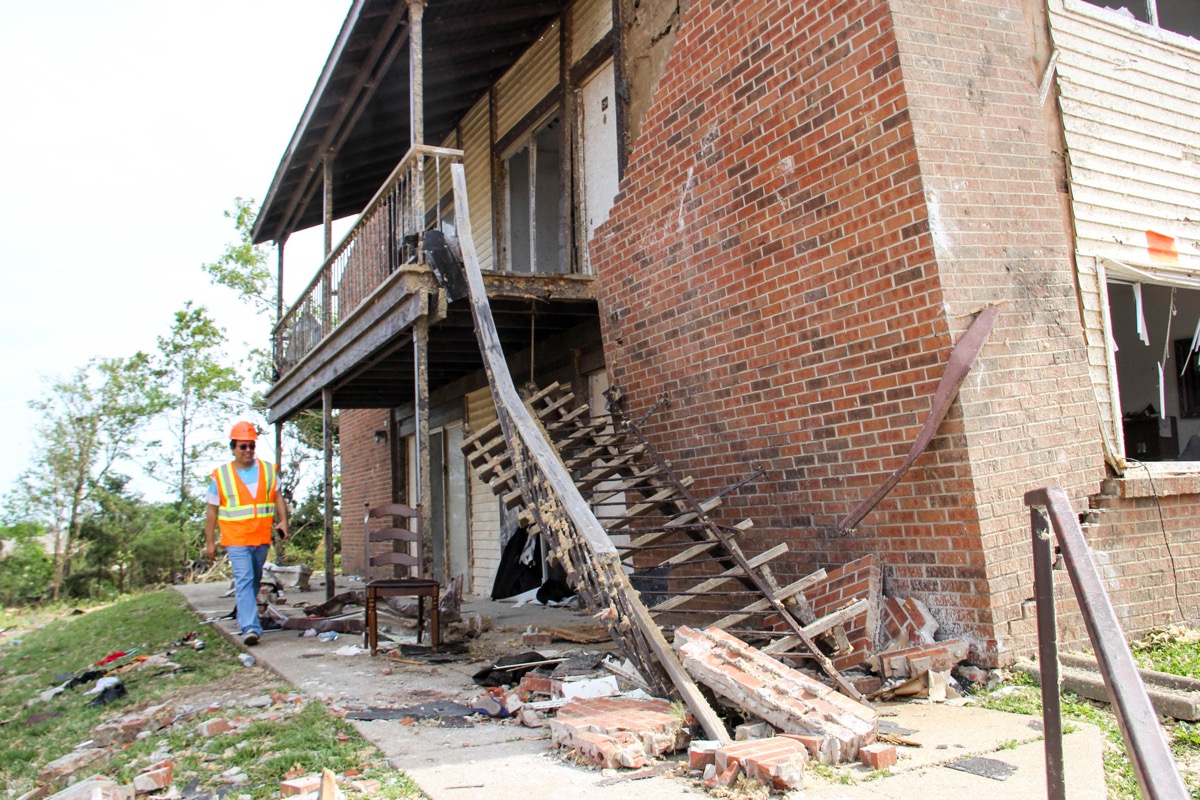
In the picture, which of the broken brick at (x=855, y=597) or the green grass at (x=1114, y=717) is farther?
the broken brick at (x=855, y=597)

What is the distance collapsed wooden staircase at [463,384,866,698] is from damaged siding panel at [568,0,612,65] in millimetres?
3397

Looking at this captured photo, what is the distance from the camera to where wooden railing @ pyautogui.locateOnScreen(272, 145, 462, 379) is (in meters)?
7.02

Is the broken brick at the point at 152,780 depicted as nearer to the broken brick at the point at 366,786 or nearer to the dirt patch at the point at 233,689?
the broken brick at the point at 366,786

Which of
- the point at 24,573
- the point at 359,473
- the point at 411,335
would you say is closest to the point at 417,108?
the point at 411,335

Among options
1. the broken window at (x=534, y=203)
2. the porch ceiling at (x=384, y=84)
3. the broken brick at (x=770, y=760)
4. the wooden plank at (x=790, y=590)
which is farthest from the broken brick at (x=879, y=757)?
the broken window at (x=534, y=203)

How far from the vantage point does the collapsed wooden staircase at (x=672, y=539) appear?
15.2 ft

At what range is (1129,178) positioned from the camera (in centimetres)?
595

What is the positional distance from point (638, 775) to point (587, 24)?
24.1 ft

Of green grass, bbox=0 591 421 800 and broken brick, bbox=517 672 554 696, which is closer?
green grass, bbox=0 591 421 800

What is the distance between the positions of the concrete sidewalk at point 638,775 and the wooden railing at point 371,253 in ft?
11.7

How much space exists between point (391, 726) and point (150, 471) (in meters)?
22.4

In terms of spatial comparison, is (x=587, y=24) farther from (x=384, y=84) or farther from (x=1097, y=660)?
(x=1097, y=660)

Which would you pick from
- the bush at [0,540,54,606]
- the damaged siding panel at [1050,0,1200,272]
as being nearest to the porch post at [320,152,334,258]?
the damaged siding panel at [1050,0,1200,272]

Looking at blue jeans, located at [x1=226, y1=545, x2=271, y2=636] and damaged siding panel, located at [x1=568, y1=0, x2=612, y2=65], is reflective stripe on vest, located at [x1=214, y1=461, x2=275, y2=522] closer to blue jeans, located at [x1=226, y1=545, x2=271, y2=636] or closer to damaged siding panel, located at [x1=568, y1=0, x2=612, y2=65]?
blue jeans, located at [x1=226, y1=545, x2=271, y2=636]
